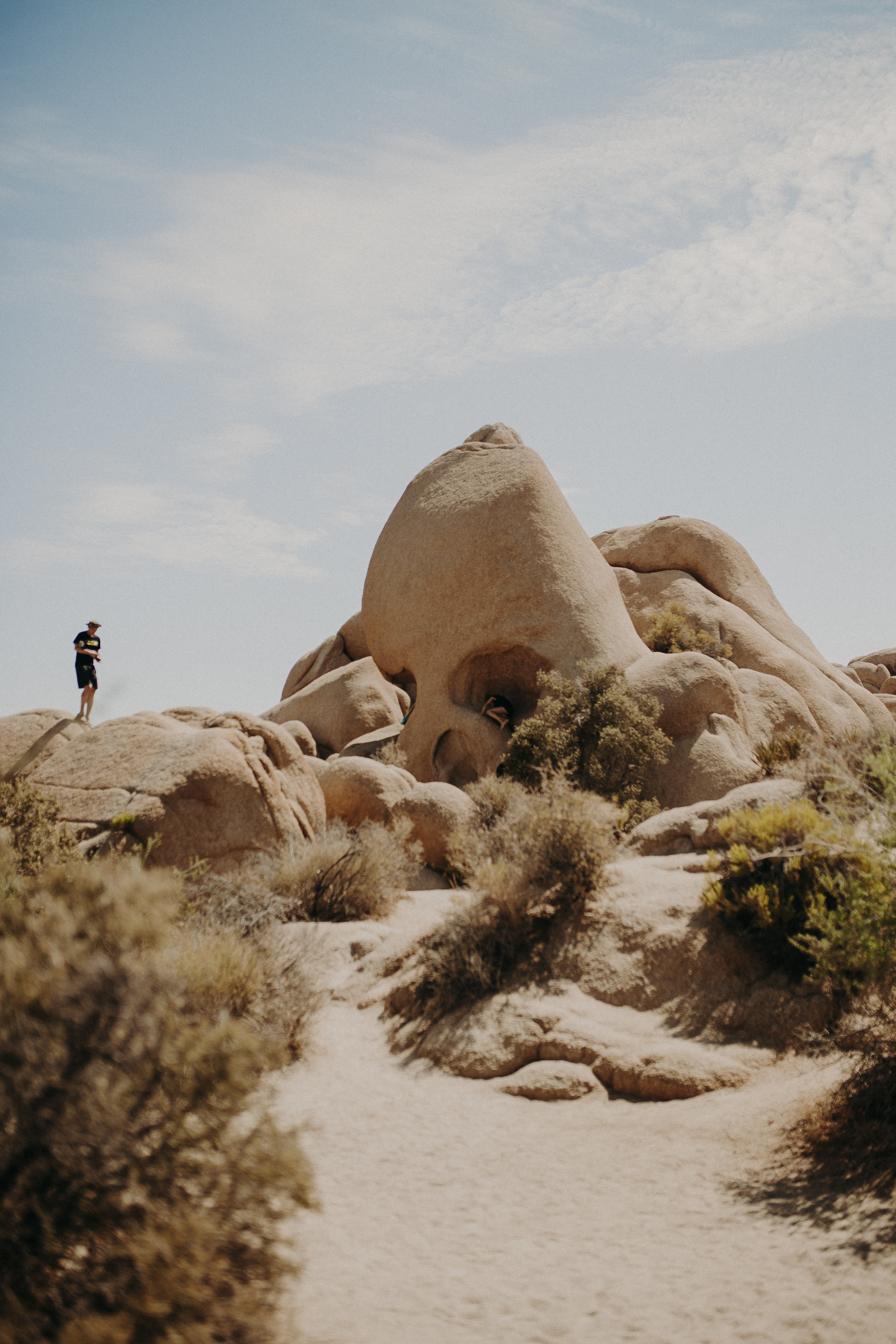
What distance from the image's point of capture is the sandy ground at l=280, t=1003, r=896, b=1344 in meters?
4.13

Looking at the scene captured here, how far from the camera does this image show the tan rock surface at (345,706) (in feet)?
85.0

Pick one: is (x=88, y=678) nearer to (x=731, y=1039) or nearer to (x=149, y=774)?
(x=149, y=774)

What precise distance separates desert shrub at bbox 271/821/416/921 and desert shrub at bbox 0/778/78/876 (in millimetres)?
2748

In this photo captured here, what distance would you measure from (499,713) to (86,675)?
939cm

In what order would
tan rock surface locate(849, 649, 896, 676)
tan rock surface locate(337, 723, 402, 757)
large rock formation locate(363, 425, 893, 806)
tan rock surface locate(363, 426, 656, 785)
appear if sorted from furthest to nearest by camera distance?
tan rock surface locate(849, 649, 896, 676) < tan rock surface locate(337, 723, 402, 757) < tan rock surface locate(363, 426, 656, 785) < large rock formation locate(363, 425, 893, 806)

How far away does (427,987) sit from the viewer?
8898 mm

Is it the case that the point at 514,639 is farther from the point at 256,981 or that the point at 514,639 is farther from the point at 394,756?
the point at 256,981

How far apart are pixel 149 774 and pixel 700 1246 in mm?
8568

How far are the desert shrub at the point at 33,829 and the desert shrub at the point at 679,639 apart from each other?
17144 mm

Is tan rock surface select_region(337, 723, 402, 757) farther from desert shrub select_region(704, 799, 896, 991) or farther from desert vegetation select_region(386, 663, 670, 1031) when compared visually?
desert shrub select_region(704, 799, 896, 991)

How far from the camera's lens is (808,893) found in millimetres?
8180

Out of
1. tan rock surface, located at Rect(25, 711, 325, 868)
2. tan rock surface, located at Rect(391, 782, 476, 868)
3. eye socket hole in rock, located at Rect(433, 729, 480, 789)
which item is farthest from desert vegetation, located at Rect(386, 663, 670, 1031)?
eye socket hole in rock, located at Rect(433, 729, 480, 789)

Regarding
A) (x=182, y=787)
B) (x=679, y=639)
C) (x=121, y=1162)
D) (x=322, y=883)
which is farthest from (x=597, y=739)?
(x=121, y=1162)

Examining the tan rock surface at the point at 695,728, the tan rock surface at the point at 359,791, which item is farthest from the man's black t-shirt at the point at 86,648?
the tan rock surface at the point at 695,728
